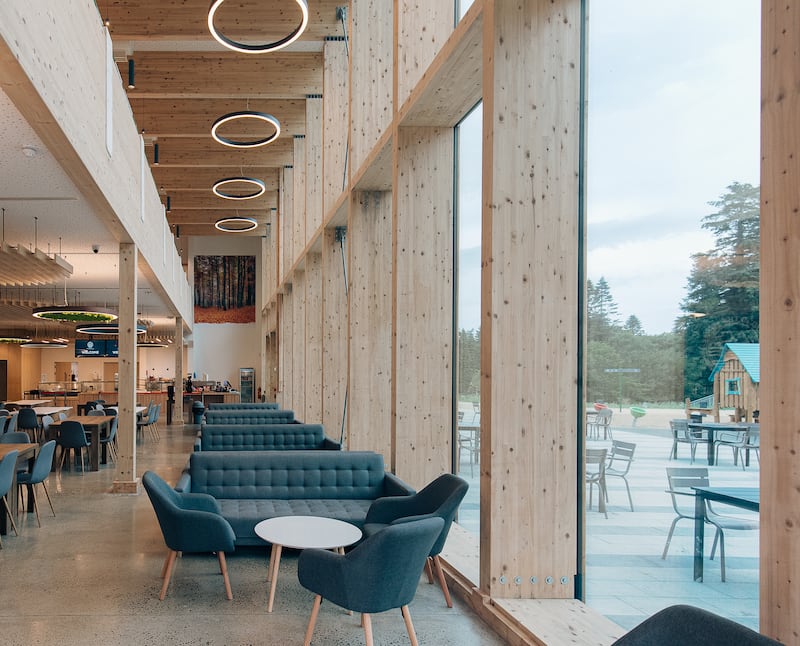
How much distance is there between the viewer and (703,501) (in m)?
2.50

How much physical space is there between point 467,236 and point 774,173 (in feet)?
11.6

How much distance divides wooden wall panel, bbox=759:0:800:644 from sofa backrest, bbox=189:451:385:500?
13.1 feet

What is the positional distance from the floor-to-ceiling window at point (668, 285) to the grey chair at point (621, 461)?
12 millimetres

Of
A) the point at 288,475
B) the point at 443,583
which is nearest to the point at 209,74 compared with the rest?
the point at 288,475

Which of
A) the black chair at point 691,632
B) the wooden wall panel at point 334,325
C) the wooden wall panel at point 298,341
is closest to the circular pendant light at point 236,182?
the wooden wall panel at point 298,341

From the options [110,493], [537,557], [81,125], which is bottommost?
[110,493]

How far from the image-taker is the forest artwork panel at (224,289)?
2387 centimetres

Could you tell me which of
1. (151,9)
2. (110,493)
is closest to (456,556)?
(110,493)

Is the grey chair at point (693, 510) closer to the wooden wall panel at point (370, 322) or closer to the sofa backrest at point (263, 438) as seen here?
the wooden wall panel at point (370, 322)

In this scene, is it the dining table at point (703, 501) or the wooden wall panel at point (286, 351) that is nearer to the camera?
the dining table at point (703, 501)

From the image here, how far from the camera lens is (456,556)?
4.57 metres

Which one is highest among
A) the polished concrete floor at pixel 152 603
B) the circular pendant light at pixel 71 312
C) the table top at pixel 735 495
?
the circular pendant light at pixel 71 312

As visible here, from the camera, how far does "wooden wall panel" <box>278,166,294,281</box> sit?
15.5 metres

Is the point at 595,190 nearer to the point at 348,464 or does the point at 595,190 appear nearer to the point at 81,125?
the point at 348,464
